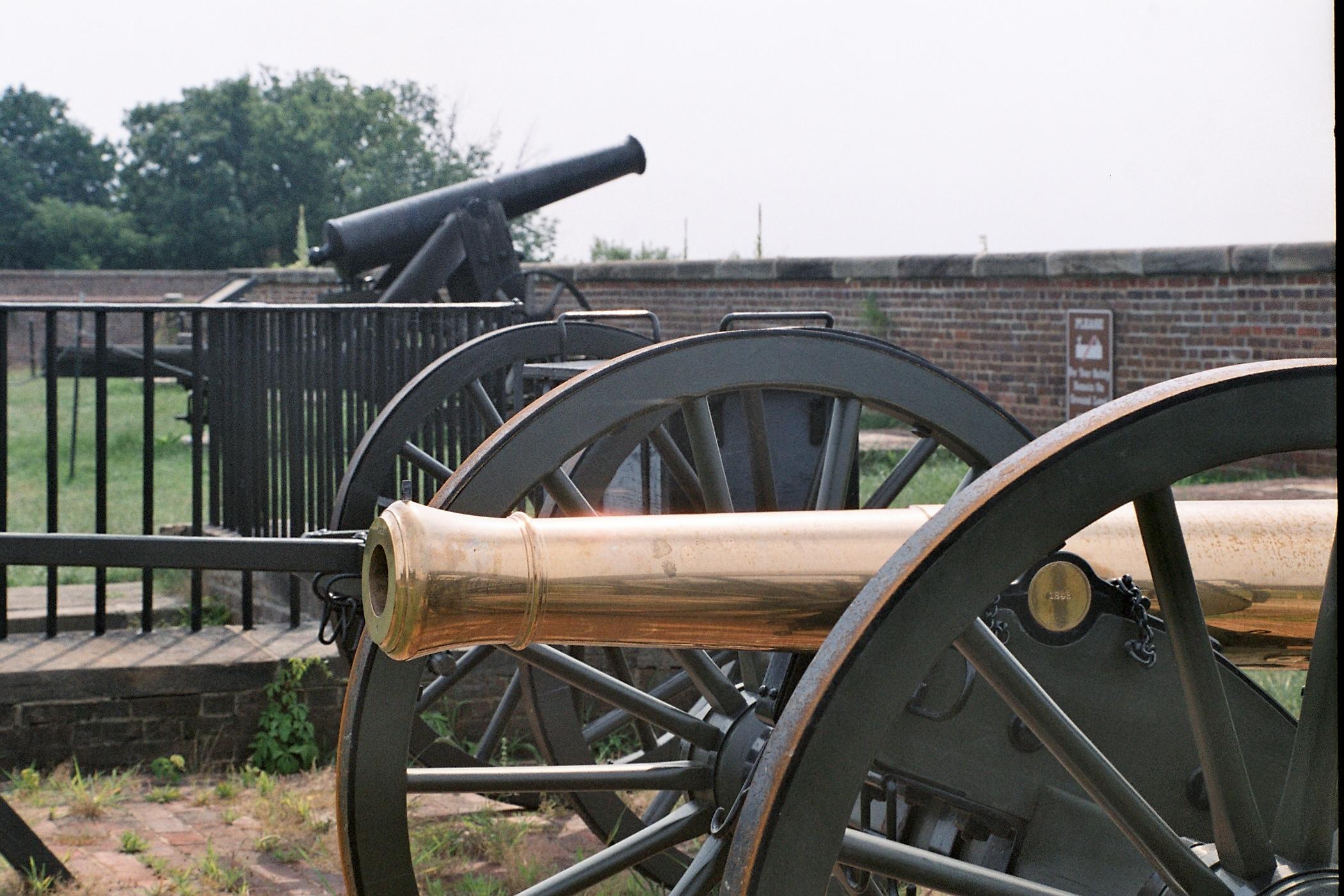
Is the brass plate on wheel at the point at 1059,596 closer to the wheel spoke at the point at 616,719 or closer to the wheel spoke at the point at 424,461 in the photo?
the wheel spoke at the point at 616,719

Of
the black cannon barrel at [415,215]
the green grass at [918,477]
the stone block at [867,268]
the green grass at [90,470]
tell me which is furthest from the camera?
the stone block at [867,268]

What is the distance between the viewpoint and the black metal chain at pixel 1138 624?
6.93 ft

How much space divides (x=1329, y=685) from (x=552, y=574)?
924mm

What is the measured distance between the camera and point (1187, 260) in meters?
10.2

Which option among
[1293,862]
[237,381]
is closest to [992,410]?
[1293,862]

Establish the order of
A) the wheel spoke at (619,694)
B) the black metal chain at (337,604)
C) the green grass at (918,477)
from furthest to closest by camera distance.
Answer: the green grass at (918,477)
the wheel spoke at (619,694)
the black metal chain at (337,604)

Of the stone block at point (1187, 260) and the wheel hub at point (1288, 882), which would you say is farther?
the stone block at point (1187, 260)

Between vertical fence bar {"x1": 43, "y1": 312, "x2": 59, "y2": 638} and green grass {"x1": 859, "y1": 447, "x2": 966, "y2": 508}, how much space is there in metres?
→ 4.05

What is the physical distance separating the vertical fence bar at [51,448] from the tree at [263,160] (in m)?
43.9

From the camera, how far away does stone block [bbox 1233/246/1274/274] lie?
385 inches

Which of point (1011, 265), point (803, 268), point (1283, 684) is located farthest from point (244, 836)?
point (803, 268)

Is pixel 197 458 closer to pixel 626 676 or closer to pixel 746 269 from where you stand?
pixel 626 676

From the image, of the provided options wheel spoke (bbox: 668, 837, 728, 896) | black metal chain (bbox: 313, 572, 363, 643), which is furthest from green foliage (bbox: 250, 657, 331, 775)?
wheel spoke (bbox: 668, 837, 728, 896)

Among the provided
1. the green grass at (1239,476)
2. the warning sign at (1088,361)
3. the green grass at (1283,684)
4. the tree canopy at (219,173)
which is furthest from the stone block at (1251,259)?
the tree canopy at (219,173)
